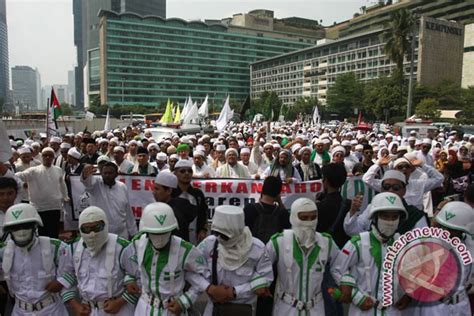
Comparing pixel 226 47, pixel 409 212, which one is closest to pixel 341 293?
pixel 409 212

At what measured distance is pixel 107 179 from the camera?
4.84 m

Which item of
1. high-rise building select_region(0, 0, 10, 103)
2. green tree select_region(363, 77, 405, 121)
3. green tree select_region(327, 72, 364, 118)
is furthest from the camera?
high-rise building select_region(0, 0, 10, 103)

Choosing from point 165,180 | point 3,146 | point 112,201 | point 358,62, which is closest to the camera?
point 165,180

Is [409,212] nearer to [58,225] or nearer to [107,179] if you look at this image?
[107,179]

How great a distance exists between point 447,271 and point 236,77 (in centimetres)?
13755

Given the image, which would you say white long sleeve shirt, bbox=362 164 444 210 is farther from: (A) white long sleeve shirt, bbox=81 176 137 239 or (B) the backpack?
(A) white long sleeve shirt, bbox=81 176 137 239

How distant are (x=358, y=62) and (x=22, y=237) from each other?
9527 cm

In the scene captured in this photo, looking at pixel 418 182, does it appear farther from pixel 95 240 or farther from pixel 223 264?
pixel 95 240

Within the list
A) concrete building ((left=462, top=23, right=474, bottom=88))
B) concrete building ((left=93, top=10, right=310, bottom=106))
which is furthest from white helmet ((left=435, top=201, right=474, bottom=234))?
concrete building ((left=93, top=10, right=310, bottom=106))

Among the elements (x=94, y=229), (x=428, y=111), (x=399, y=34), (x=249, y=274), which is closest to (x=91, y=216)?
(x=94, y=229)

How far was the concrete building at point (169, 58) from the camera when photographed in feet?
386

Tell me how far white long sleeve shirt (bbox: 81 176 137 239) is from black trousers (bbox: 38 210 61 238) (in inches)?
64.8

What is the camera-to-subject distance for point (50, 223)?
6.19 m

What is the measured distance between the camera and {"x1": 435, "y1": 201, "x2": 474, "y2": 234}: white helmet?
3.15 meters
